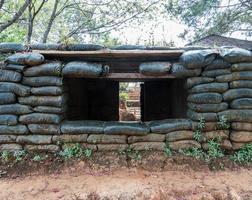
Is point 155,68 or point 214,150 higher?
point 155,68

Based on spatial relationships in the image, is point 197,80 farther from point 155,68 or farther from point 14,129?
point 14,129

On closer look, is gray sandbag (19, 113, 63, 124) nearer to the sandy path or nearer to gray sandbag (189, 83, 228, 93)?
the sandy path

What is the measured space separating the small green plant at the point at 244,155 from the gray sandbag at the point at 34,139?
2731 mm

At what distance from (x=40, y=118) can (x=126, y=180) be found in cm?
156

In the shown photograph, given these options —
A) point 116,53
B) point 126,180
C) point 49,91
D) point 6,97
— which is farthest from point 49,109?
point 126,180

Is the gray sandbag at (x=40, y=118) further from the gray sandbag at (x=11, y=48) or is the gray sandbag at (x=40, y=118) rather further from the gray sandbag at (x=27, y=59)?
the gray sandbag at (x=11, y=48)

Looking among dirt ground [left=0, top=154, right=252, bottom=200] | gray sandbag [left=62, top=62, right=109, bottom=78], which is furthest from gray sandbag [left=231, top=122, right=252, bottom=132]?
gray sandbag [left=62, top=62, right=109, bottom=78]

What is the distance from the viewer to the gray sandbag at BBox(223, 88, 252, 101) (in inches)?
163

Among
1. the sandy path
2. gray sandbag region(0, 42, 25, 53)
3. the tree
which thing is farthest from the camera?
the tree

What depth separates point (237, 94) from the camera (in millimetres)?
4141

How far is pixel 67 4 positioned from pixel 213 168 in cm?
896

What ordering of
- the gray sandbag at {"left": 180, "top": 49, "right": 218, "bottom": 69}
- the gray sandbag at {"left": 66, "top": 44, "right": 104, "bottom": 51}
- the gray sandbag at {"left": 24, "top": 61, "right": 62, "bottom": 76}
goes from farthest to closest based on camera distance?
the gray sandbag at {"left": 66, "top": 44, "right": 104, "bottom": 51}, the gray sandbag at {"left": 24, "top": 61, "right": 62, "bottom": 76}, the gray sandbag at {"left": 180, "top": 49, "right": 218, "bottom": 69}

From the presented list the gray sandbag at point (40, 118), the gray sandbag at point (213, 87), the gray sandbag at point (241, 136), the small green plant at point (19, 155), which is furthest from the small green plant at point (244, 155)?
the small green plant at point (19, 155)

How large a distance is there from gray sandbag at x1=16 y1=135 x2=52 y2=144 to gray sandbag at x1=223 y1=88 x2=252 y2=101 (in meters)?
2.68
